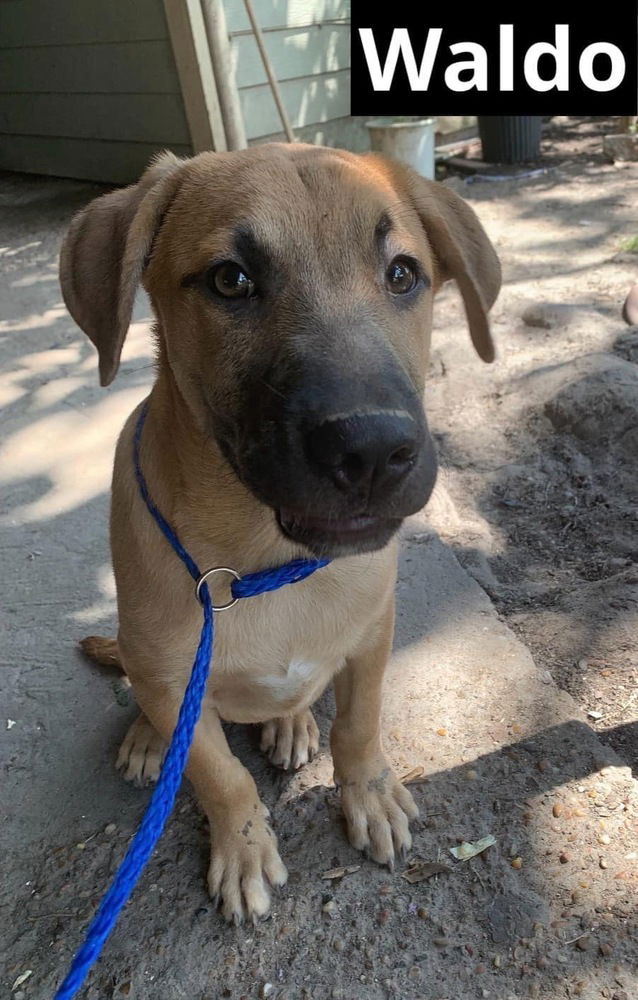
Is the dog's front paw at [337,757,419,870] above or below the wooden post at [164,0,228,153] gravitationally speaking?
below

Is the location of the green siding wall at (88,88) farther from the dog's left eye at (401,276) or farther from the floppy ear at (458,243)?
the dog's left eye at (401,276)

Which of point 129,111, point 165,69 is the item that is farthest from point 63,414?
point 129,111

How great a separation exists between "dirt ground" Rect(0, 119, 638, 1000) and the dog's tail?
7 centimetres

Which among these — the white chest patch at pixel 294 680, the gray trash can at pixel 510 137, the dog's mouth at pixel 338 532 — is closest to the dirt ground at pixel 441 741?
the white chest patch at pixel 294 680

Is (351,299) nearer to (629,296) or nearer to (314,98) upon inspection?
(629,296)

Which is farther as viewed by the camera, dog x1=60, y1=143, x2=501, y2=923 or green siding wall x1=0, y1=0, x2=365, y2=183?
green siding wall x1=0, y1=0, x2=365, y2=183

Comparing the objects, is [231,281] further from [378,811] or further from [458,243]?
[378,811]

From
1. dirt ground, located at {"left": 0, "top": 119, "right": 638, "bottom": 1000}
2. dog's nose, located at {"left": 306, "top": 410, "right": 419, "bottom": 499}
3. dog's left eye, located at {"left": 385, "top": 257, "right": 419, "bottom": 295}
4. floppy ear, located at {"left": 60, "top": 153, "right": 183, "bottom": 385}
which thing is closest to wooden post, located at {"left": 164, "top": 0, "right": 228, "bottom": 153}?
dirt ground, located at {"left": 0, "top": 119, "right": 638, "bottom": 1000}

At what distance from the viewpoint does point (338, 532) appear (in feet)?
5.43

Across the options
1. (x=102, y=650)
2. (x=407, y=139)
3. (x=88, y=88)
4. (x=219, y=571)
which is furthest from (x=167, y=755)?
(x=88, y=88)

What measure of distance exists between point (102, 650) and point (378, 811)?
46.3 inches

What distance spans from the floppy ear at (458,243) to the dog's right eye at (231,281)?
619 mm

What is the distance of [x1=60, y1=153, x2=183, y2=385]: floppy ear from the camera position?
1.99 meters

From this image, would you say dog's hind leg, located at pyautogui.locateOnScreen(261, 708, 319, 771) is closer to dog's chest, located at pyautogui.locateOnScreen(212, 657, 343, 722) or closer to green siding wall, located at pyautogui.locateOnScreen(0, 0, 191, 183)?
dog's chest, located at pyautogui.locateOnScreen(212, 657, 343, 722)
